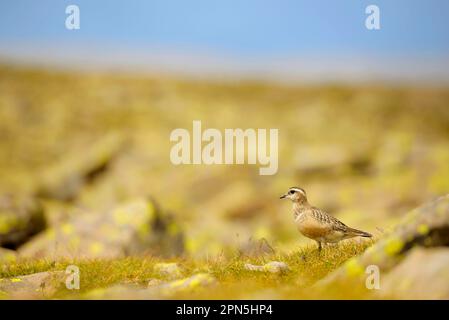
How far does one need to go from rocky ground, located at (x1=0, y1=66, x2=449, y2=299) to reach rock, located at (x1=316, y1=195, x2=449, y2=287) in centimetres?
2

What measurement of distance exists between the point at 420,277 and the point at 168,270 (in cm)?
645

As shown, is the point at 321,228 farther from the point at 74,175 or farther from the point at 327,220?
the point at 74,175

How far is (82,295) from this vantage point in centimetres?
1224

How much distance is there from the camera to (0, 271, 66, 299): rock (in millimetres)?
12867

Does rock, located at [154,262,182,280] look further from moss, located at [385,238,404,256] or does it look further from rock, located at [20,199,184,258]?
rock, located at [20,199,184,258]

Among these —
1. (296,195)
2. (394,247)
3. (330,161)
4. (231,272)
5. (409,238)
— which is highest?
(330,161)

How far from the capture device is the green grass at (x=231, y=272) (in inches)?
456

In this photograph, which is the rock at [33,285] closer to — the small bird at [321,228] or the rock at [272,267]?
the rock at [272,267]

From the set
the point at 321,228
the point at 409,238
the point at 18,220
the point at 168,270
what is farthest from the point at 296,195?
the point at 18,220

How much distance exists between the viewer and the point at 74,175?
4419 cm

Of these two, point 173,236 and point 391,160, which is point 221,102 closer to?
point 391,160

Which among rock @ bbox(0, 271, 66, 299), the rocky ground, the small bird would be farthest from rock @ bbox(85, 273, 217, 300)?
the small bird

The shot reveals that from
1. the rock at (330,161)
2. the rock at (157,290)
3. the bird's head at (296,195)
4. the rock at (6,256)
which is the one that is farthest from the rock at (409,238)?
the rock at (330,161)

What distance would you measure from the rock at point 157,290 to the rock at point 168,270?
1.57m
